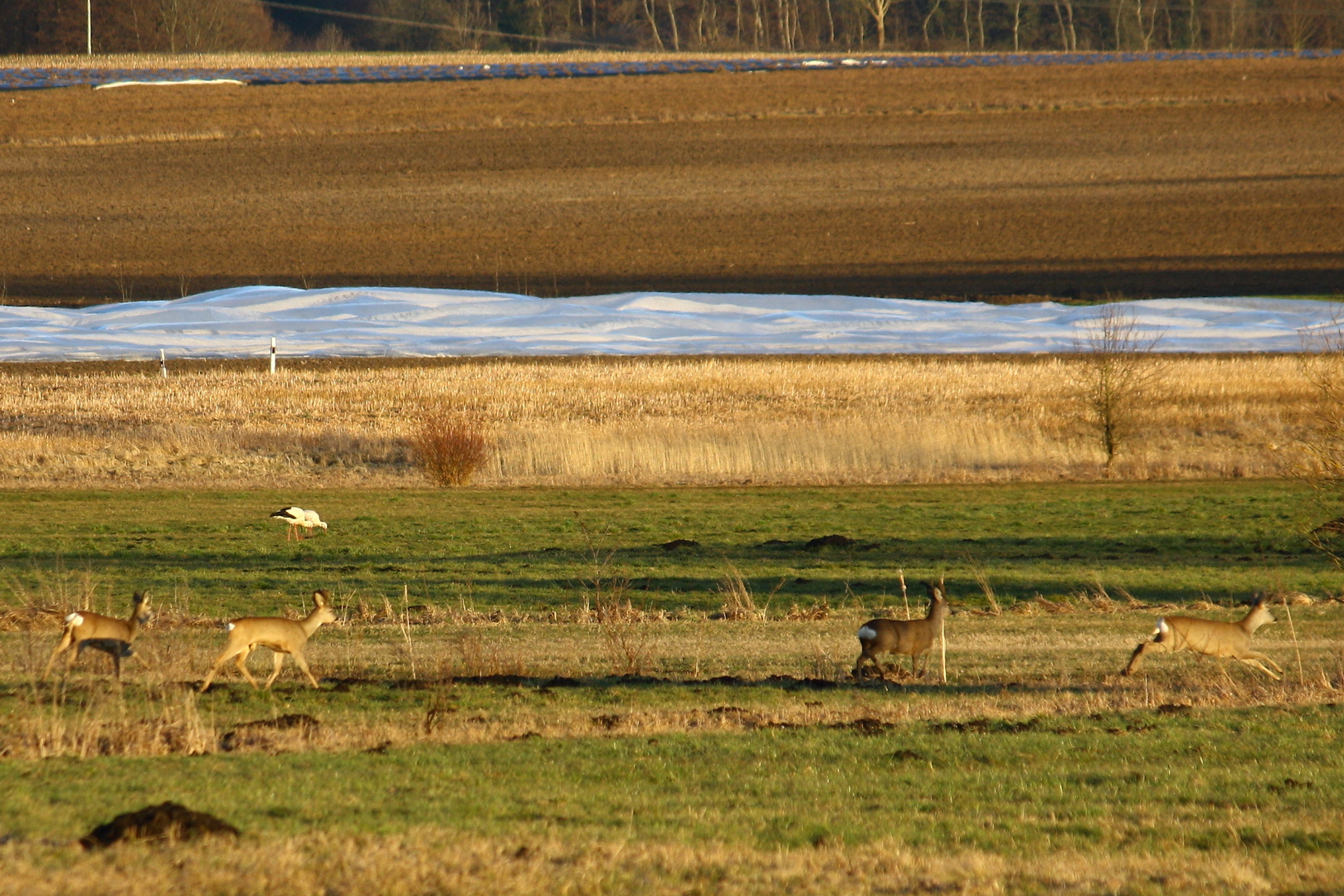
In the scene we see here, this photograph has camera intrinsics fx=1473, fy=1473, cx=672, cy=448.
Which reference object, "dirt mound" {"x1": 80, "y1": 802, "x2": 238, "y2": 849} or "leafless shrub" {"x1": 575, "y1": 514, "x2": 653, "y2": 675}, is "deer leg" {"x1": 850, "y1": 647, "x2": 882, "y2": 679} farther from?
"dirt mound" {"x1": 80, "y1": 802, "x2": 238, "y2": 849}

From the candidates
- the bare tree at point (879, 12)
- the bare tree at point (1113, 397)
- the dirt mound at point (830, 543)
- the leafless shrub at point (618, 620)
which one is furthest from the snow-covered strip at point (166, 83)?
the leafless shrub at point (618, 620)

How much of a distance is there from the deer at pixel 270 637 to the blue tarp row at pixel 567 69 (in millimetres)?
82972

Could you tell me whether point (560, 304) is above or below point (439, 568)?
above

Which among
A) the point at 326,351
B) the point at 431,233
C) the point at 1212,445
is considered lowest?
the point at 1212,445

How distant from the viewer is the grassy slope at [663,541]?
1781 cm

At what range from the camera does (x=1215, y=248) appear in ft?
202

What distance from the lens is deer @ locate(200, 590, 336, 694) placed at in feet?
33.5

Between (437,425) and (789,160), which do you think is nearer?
(437,425)

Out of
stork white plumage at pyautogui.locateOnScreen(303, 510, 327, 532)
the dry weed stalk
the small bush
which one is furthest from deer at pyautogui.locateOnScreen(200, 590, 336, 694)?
the small bush

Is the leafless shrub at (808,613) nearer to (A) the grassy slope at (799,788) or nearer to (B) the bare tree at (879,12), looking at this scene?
(A) the grassy slope at (799,788)

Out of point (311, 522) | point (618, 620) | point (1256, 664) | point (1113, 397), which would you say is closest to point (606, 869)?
point (1256, 664)

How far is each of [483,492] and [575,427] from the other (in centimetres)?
586

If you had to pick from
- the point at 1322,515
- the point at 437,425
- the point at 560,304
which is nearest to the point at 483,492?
the point at 437,425

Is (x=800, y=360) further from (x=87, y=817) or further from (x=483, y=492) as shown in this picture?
(x=87, y=817)
